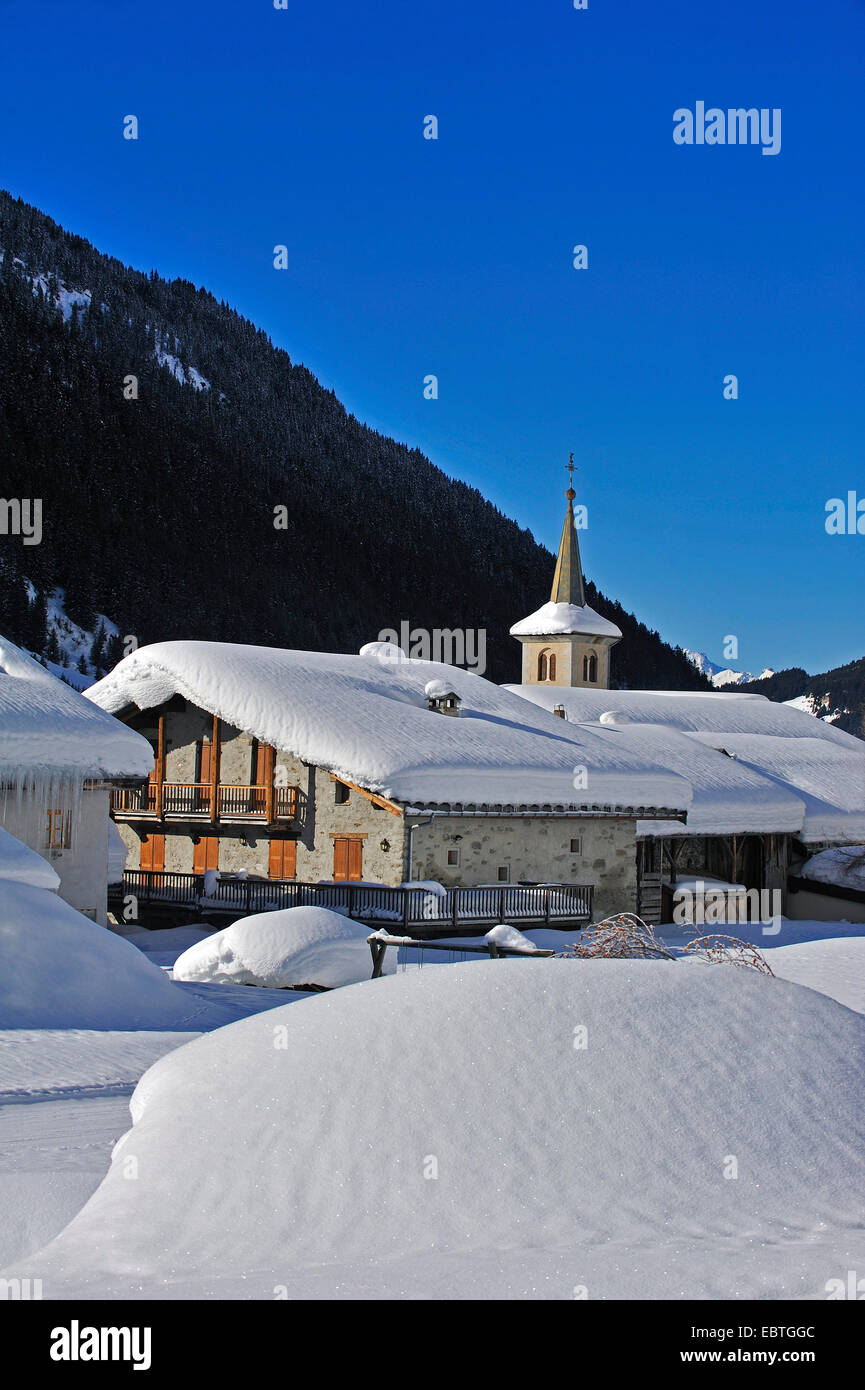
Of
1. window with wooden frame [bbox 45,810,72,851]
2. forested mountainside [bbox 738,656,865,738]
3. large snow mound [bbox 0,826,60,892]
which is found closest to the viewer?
large snow mound [bbox 0,826,60,892]

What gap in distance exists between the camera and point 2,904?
1451 cm

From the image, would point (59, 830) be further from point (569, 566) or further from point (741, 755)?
point (569, 566)

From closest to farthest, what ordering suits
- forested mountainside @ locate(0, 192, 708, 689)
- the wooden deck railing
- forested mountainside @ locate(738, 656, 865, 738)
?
1. the wooden deck railing
2. forested mountainside @ locate(0, 192, 708, 689)
3. forested mountainside @ locate(738, 656, 865, 738)

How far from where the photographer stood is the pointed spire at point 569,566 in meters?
54.6

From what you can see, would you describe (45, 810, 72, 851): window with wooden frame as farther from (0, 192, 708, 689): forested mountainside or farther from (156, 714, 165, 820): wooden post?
(0, 192, 708, 689): forested mountainside

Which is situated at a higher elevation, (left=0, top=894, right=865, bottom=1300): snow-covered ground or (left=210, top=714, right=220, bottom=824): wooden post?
(left=210, top=714, right=220, bottom=824): wooden post

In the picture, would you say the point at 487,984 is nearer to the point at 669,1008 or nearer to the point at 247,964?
the point at 669,1008

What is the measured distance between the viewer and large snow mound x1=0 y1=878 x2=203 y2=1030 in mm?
13820

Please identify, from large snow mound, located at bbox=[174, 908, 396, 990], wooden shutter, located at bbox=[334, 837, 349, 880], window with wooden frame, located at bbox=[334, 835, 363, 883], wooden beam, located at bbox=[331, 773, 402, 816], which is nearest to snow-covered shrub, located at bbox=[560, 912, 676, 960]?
large snow mound, located at bbox=[174, 908, 396, 990]

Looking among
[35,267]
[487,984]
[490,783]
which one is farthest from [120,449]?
[487,984]

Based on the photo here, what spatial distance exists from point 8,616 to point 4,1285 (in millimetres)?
86940

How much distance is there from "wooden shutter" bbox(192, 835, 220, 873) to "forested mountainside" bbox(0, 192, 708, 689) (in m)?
60.0

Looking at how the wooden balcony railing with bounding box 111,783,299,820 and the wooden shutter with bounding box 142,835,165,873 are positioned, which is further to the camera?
the wooden shutter with bounding box 142,835,165,873

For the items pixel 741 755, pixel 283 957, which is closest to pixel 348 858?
pixel 283 957
